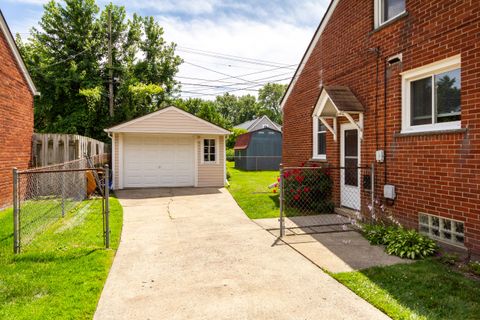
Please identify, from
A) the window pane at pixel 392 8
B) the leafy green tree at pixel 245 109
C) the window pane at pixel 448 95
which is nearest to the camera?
the window pane at pixel 448 95

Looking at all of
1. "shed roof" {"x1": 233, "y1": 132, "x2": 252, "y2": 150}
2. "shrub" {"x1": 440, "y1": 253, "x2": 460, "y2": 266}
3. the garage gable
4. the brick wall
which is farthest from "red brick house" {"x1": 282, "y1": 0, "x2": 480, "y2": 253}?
"shed roof" {"x1": 233, "y1": 132, "x2": 252, "y2": 150}

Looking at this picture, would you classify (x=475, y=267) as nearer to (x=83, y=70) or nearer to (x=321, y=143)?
(x=321, y=143)

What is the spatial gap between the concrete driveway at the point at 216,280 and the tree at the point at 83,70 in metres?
17.1

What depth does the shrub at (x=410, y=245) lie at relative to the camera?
5133 mm

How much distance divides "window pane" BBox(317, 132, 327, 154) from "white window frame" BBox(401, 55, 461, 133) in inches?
140

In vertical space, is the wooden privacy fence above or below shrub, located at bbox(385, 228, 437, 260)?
above

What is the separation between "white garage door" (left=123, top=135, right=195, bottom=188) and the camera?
1400 centimetres

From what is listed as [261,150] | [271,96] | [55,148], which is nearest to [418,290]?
[55,148]

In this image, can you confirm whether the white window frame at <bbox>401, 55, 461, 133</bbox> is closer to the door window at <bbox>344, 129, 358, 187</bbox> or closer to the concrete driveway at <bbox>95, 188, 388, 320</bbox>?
the door window at <bbox>344, 129, 358, 187</bbox>

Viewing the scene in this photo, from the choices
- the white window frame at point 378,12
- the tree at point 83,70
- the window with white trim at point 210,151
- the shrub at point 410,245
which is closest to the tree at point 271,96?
the tree at point 83,70

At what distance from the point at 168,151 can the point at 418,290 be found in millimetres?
12042

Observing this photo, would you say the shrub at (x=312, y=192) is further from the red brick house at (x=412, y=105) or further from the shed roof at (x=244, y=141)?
the shed roof at (x=244, y=141)

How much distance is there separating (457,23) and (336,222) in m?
4.53

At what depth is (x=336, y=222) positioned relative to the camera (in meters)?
7.59
